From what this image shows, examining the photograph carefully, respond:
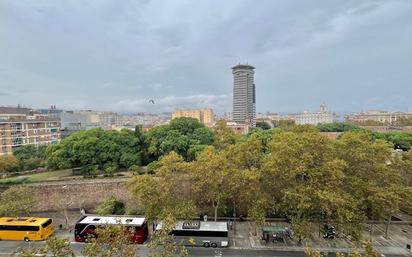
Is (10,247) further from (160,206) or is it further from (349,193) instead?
(349,193)

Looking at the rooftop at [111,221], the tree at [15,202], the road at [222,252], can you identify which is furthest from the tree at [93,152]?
the road at [222,252]

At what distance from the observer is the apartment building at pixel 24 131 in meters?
55.3

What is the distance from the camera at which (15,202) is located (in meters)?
22.5

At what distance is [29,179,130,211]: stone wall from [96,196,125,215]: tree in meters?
0.68

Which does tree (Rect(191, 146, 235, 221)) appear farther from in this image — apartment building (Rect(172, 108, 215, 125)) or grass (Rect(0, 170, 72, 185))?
apartment building (Rect(172, 108, 215, 125))

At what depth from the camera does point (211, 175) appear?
20.9 m

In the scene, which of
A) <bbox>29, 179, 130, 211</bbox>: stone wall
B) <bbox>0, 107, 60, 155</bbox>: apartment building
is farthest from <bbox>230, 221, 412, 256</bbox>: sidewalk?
<bbox>0, 107, 60, 155</bbox>: apartment building

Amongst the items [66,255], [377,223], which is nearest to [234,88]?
[377,223]

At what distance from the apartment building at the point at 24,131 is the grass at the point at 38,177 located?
28446 mm

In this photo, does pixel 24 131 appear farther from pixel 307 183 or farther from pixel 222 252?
pixel 307 183

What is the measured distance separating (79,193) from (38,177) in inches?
366

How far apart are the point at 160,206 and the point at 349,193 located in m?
15.0

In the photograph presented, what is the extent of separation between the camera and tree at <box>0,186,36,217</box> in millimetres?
22172

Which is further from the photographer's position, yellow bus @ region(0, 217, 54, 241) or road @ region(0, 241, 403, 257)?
yellow bus @ region(0, 217, 54, 241)
